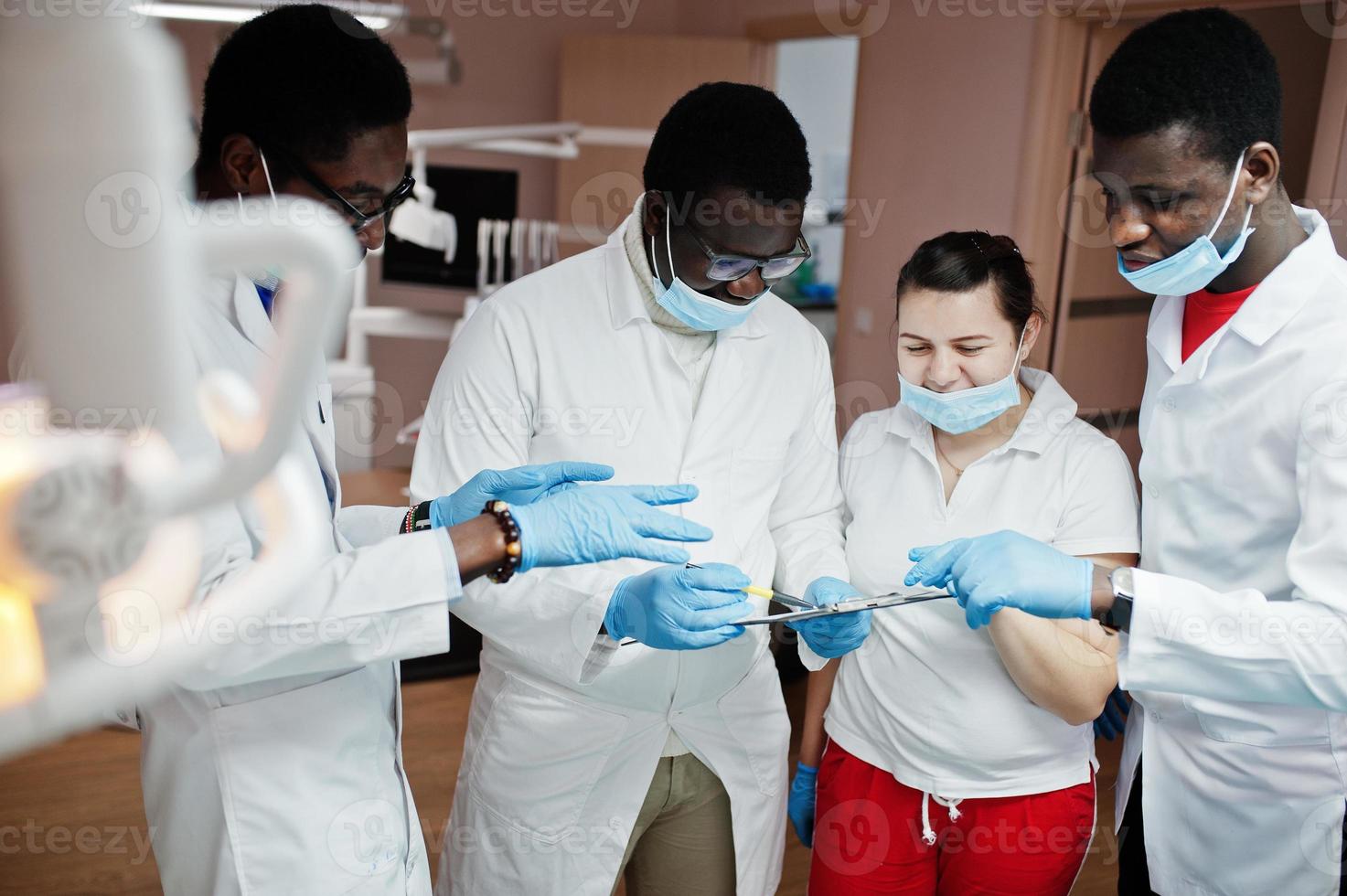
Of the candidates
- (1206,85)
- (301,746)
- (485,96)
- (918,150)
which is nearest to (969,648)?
(1206,85)

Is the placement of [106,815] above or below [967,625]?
below

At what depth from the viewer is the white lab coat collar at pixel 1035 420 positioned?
1.44 meters

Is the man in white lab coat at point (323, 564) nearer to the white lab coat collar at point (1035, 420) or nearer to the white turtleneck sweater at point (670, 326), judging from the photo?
the white turtleneck sweater at point (670, 326)

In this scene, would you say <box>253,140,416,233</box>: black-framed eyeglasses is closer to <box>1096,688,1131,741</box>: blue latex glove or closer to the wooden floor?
<box>1096,688,1131,741</box>: blue latex glove

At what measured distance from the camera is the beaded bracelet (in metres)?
0.90

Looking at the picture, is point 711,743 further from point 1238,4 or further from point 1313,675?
point 1238,4

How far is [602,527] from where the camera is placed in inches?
39.8

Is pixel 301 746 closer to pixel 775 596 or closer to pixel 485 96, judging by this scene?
pixel 775 596

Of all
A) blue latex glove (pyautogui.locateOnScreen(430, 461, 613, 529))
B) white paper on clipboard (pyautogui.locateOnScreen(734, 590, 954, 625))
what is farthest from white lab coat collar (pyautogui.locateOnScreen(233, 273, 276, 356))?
white paper on clipboard (pyautogui.locateOnScreen(734, 590, 954, 625))

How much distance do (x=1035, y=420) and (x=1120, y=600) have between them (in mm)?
401

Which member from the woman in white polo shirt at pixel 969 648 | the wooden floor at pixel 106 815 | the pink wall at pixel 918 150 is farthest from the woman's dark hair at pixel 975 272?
the pink wall at pixel 918 150

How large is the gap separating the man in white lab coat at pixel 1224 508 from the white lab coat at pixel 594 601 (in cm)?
32

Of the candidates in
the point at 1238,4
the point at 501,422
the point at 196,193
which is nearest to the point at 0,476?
the point at 196,193

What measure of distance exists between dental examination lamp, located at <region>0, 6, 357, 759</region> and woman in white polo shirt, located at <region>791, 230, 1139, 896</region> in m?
1.11
